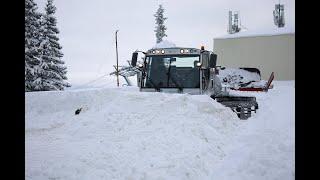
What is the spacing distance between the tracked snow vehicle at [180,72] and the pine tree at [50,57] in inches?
1049

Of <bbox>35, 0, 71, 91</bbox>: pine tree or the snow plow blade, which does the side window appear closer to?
the snow plow blade

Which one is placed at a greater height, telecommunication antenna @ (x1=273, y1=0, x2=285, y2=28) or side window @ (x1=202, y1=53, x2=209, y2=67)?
telecommunication antenna @ (x1=273, y1=0, x2=285, y2=28)

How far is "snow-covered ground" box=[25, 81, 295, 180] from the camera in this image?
267 inches

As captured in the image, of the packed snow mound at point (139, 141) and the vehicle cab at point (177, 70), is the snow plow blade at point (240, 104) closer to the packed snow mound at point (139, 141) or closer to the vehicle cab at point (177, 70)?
the vehicle cab at point (177, 70)

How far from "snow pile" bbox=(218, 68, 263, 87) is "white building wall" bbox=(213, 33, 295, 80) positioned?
1669 cm

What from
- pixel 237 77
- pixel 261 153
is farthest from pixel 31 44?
pixel 261 153

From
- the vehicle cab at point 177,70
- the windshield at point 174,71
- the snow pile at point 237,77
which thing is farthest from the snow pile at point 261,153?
the snow pile at point 237,77

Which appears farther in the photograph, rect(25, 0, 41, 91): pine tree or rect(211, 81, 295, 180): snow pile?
A: rect(25, 0, 41, 91): pine tree

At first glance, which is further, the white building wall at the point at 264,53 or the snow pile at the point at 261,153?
the white building wall at the point at 264,53

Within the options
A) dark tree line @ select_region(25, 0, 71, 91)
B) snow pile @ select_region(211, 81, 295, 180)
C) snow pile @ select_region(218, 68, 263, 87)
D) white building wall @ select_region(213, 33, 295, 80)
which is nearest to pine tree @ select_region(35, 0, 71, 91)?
dark tree line @ select_region(25, 0, 71, 91)

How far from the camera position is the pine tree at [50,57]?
127 feet
